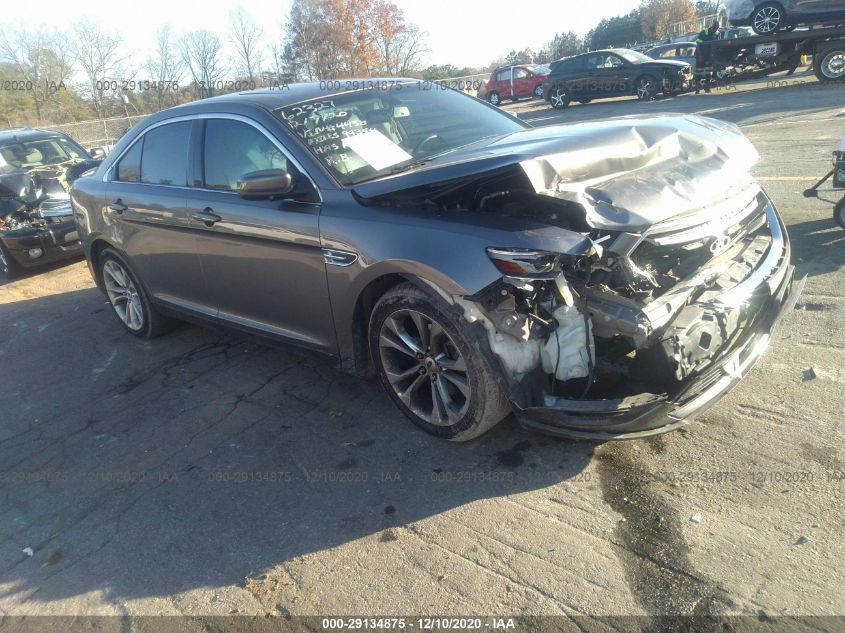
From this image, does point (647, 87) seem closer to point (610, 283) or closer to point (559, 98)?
point (559, 98)

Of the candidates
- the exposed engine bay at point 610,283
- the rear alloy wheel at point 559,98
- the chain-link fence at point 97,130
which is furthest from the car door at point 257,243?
the chain-link fence at point 97,130

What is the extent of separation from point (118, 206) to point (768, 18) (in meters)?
17.4

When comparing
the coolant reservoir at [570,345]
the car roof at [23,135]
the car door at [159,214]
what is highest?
the car roof at [23,135]

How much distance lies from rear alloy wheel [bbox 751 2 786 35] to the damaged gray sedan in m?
15.6

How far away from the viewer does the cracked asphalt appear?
2.61 metres

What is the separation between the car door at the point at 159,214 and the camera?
4691 millimetres

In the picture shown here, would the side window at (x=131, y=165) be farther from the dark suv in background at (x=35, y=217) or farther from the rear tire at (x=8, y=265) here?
the rear tire at (x=8, y=265)

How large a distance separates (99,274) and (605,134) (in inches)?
182

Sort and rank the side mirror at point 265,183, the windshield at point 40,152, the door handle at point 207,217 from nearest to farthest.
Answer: the side mirror at point 265,183 → the door handle at point 207,217 → the windshield at point 40,152

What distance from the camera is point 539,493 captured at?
313cm

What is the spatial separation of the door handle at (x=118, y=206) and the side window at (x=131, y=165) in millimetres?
186

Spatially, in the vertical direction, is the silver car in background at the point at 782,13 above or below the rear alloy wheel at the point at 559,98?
above

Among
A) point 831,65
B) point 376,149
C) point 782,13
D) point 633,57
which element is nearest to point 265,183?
point 376,149

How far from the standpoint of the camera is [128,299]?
19.0 ft
